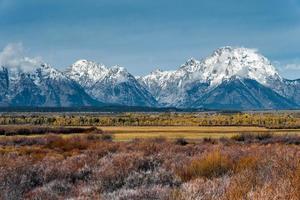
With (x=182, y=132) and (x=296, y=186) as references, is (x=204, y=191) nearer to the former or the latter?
(x=296, y=186)

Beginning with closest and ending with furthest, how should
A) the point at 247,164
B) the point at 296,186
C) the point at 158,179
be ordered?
the point at 296,186, the point at 158,179, the point at 247,164

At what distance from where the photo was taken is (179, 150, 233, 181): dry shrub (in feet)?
59.9

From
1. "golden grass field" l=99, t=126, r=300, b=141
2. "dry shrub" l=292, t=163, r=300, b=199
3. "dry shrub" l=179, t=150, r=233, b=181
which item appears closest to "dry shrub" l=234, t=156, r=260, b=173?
"dry shrub" l=179, t=150, r=233, b=181

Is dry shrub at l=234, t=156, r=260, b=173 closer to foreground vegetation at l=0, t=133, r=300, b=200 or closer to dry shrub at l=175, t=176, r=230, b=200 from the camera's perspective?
foreground vegetation at l=0, t=133, r=300, b=200

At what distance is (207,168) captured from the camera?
1888cm

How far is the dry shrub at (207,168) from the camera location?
18.2 meters

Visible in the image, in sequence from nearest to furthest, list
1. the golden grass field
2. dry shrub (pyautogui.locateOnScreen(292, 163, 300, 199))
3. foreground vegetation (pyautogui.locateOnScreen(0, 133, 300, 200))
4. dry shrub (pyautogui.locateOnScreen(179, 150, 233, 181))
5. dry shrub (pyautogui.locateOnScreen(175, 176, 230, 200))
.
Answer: dry shrub (pyautogui.locateOnScreen(292, 163, 300, 199))
dry shrub (pyautogui.locateOnScreen(175, 176, 230, 200))
foreground vegetation (pyautogui.locateOnScreen(0, 133, 300, 200))
dry shrub (pyautogui.locateOnScreen(179, 150, 233, 181))
the golden grass field

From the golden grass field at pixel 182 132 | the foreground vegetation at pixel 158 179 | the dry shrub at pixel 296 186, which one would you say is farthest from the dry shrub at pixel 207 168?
the golden grass field at pixel 182 132

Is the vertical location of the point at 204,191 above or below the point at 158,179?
above

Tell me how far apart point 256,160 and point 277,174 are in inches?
209

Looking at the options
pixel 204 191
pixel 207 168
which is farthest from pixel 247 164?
pixel 204 191

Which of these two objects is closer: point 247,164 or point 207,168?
point 207,168

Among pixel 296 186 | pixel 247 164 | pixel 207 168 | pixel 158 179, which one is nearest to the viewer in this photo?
pixel 296 186

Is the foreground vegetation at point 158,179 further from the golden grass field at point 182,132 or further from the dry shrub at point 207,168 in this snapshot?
the golden grass field at point 182,132
